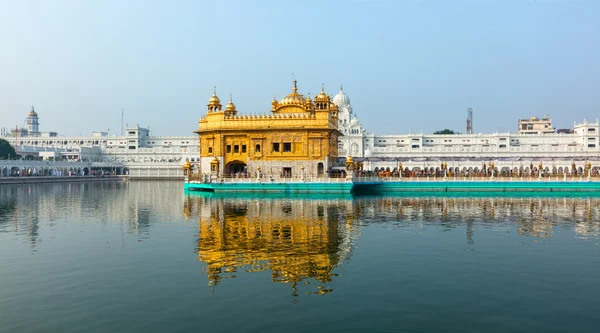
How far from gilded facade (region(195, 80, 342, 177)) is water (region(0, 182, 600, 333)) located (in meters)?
25.8

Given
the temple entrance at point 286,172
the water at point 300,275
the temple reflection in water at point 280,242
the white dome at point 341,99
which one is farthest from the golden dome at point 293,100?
the white dome at point 341,99

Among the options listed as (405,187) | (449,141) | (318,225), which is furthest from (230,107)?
(449,141)

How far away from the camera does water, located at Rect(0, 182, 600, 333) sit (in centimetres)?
1059

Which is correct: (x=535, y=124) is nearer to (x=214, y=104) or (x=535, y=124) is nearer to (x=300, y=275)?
(x=214, y=104)

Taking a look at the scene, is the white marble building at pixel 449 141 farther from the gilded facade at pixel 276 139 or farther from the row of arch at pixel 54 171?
the row of arch at pixel 54 171

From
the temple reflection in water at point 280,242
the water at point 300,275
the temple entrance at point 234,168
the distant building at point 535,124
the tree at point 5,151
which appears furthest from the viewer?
the distant building at point 535,124

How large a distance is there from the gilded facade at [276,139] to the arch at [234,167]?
11 cm

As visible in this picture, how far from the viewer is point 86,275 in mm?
14391

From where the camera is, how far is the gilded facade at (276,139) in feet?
172

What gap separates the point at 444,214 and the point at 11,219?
958 inches

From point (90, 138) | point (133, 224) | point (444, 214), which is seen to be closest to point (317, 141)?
point (444, 214)

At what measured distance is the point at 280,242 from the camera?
1931cm

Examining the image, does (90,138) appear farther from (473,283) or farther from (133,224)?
(473,283)

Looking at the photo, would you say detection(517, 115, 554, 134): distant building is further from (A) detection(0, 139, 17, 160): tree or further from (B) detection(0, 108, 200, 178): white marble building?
(A) detection(0, 139, 17, 160): tree
